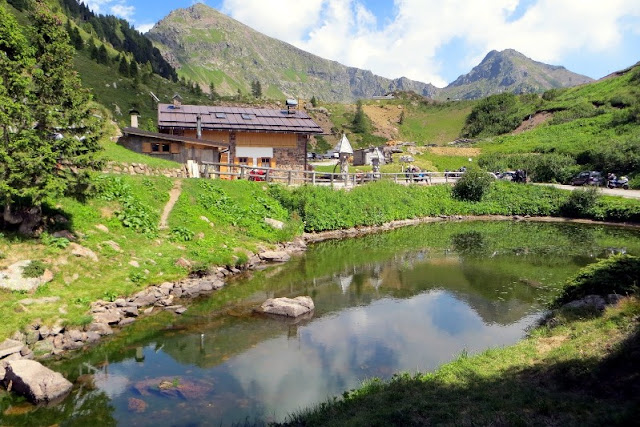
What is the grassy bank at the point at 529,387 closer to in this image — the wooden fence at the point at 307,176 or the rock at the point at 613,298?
the rock at the point at 613,298

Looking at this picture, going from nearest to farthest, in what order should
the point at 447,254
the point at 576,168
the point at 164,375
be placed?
the point at 164,375 < the point at 447,254 < the point at 576,168

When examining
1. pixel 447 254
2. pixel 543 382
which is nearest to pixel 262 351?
pixel 543 382

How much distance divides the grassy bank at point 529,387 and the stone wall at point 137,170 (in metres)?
21.8

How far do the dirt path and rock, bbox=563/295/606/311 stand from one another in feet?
64.5

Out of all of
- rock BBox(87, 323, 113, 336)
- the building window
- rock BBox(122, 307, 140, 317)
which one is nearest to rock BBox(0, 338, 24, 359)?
rock BBox(87, 323, 113, 336)

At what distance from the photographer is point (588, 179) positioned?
49906 millimetres

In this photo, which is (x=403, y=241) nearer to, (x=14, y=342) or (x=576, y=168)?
(x=14, y=342)

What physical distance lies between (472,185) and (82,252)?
124 ft

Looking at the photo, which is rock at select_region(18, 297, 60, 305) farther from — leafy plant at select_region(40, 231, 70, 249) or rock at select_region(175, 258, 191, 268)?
rock at select_region(175, 258, 191, 268)

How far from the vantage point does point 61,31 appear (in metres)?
17.8

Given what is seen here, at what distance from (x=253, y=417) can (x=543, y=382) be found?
22.7 feet

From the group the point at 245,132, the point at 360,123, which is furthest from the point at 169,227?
the point at 360,123

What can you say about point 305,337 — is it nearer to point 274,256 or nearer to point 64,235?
point 274,256

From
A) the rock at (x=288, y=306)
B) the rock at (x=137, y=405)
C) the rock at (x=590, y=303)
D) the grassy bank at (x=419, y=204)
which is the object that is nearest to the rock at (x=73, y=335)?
the rock at (x=137, y=405)
